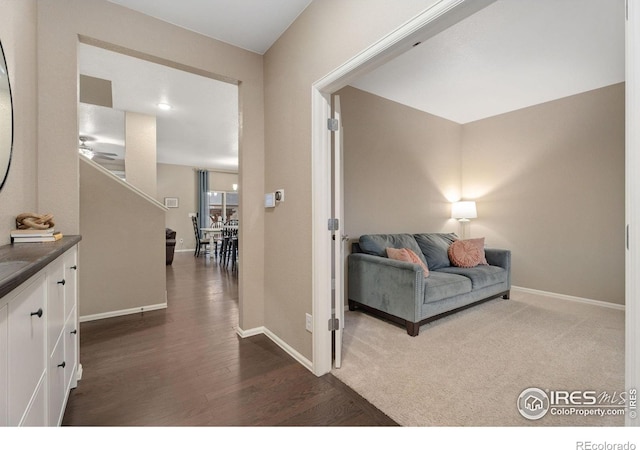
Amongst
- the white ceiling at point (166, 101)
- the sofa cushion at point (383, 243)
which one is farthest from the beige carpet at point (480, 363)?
the white ceiling at point (166, 101)

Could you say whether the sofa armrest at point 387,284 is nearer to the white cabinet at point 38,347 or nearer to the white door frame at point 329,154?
the white door frame at point 329,154

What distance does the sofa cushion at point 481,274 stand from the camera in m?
3.22

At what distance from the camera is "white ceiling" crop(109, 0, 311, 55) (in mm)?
2080

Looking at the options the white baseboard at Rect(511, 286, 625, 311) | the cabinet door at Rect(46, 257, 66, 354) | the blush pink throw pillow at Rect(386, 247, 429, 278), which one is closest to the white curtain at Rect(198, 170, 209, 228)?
the blush pink throw pillow at Rect(386, 247, 429, 278)

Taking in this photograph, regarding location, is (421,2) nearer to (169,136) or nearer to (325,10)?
(325,10)

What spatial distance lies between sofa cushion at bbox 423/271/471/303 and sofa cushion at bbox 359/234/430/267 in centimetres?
49

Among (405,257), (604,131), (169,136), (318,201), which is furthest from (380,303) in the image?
(169,136)

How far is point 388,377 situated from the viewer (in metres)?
1.93

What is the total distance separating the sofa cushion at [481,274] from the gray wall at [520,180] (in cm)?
90

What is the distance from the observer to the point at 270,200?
2514 millimetres

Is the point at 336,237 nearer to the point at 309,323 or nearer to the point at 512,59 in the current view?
the point at 309,323

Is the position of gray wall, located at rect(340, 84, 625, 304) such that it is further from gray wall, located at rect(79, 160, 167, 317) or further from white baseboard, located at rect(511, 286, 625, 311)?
gray wall, located at rect(79, 160, 167, 317)
